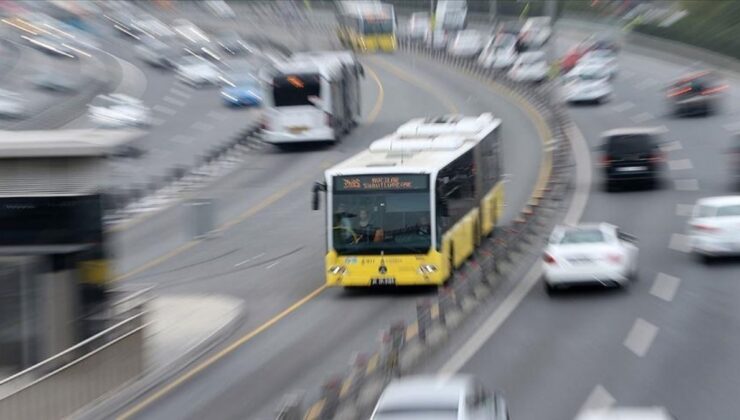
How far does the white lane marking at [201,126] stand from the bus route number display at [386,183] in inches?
1311

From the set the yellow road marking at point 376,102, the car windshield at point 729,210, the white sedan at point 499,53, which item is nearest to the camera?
the car windshield at point 729,210

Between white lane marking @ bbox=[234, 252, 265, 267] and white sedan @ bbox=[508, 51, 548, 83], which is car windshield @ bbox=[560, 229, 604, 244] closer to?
white lane marking @ bbox=[234, 252, 265, 267]

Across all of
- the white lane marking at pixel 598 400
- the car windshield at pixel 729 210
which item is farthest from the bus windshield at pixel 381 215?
the white lane marking at pixel 598 400

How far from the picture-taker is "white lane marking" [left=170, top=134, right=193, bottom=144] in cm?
5722

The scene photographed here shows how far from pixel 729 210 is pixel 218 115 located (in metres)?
38.9

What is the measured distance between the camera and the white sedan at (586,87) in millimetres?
64875

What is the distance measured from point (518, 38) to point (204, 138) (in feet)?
134

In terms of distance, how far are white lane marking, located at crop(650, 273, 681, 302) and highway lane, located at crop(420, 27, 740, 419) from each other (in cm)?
2

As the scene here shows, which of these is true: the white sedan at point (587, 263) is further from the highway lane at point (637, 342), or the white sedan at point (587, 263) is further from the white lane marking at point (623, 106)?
the white lane marking at point (623, 106)

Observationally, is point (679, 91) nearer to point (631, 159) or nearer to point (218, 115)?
point (631, 159)

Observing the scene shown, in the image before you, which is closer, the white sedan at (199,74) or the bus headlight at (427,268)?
the bus headlight at (427,268)

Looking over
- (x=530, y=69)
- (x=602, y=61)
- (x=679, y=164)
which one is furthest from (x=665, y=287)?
(x=530, y=69)

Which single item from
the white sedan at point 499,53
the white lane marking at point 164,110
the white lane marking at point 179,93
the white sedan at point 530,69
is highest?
the white sedan at point 499,53

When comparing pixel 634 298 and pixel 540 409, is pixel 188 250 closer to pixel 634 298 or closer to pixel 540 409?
pixel 634 298
